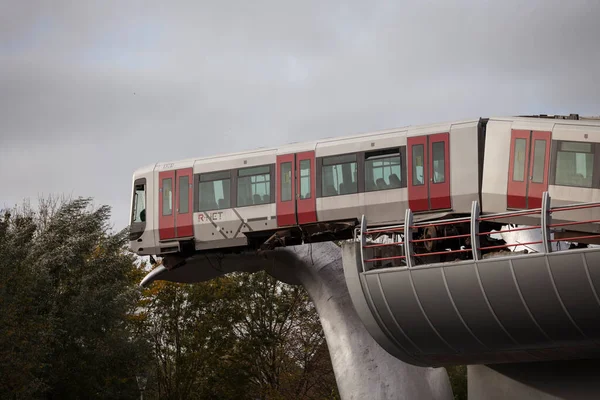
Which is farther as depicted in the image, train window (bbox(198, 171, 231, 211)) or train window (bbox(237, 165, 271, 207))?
train window (bbox(198, 171, 231, 211))

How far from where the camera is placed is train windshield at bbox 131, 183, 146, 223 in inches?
1284

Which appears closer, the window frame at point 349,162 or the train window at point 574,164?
the train window at point 574,164

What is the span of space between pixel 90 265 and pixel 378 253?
2102 centimetres

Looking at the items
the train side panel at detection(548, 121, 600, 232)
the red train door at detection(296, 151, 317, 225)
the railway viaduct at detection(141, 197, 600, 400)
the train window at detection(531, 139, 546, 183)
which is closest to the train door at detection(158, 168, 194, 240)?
the red train door at detection(296, 151, 317, 225)

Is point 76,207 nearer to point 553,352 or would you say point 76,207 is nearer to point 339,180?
point 339,180

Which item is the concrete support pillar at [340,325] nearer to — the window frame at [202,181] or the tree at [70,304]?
the window frame at [202,181]

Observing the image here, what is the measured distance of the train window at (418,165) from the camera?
2798 cm

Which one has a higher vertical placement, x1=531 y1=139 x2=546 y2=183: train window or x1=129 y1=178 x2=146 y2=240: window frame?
x1=129 y1=178 x2=146 y2=240: window frame

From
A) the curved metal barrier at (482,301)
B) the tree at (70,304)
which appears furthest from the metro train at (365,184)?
the tree at (70,304)

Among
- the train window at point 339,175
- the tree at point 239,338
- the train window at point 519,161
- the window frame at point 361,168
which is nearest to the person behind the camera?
the train window at point 519,161

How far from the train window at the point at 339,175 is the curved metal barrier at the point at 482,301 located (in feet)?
8.38

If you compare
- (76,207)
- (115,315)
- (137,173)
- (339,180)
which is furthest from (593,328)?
(76,207)

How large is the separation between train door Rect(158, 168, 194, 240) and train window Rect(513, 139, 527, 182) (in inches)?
408

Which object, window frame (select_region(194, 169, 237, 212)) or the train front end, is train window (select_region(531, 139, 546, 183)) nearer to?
window frame (select_region(194, 169, 237, 212))
